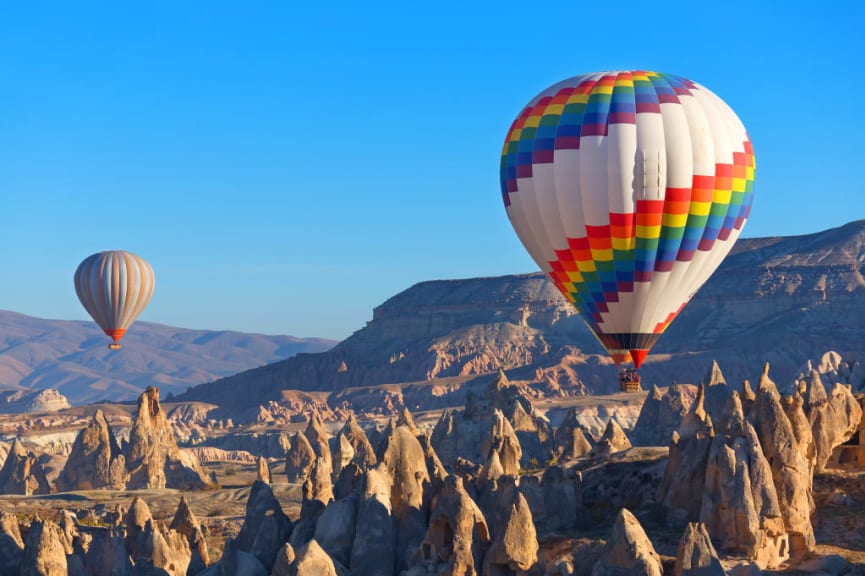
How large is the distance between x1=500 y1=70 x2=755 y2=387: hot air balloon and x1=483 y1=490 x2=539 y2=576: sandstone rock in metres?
15.5

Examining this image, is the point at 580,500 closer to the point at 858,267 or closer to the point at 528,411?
the point at 528,411

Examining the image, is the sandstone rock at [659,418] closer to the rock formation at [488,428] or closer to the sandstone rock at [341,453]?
the rock formation at [488,428]

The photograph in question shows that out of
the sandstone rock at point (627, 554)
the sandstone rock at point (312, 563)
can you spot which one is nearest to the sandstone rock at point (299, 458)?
Answer: the sandstone rock at point (312, 563)

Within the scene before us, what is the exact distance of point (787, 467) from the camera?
44.1m

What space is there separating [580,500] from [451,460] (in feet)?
114

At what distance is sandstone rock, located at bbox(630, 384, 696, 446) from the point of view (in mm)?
85406

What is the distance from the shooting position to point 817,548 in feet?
141

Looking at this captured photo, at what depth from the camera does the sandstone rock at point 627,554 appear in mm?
34562

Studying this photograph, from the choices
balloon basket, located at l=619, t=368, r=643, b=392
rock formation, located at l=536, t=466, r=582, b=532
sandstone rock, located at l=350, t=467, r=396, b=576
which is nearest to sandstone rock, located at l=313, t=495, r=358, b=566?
sandstone rock, located at l=350, t=467, r=396, b=576

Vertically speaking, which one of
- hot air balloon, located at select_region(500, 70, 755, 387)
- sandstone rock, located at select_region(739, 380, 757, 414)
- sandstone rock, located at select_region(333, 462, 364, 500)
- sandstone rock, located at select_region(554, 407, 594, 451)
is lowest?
sandstone rock, located at select_region(333, 462, 364, 500)

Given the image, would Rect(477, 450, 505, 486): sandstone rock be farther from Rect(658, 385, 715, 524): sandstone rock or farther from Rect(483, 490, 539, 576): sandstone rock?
Rect(483, 490, 539, 576): sandstone rock

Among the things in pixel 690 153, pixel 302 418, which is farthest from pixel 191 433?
pixel 690 153

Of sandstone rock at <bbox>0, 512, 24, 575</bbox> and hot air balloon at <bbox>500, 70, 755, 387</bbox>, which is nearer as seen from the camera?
sandstone rock at <bbox>0, 512, 24, 575</bbox>

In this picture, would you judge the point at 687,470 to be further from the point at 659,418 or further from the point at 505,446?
the point at 659,418
